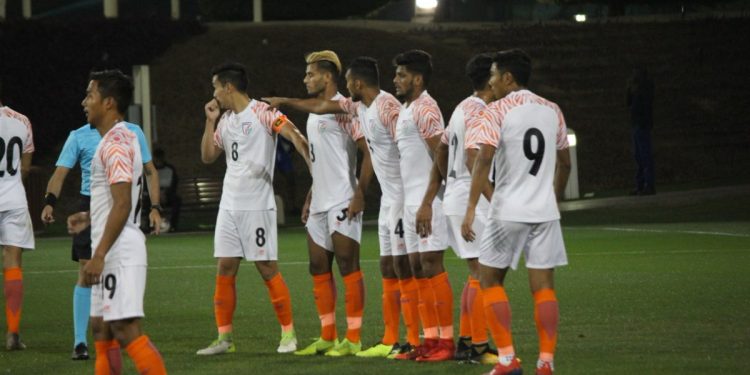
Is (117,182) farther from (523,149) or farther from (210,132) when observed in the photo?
(210,132)

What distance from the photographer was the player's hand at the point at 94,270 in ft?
28.1

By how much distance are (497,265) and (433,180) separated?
131 centimetres

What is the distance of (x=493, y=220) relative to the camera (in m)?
10.4

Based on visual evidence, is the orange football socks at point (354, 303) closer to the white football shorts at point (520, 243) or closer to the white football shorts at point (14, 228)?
the white football shorts at point (520, 243)

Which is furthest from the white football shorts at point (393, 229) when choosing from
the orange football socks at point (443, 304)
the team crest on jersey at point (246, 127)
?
the team crest on jersey at point (246, 127)

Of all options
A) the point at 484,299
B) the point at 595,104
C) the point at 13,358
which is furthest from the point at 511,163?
the point at 595,104

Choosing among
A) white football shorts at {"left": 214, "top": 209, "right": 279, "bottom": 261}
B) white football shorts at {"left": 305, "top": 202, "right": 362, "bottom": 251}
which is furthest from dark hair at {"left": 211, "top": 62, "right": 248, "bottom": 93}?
white football shorts at {"left": 305, "top": 202, "right": 362, "bottom": 251}

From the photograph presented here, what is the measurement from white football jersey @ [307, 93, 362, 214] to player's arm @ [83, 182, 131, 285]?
3820 mm

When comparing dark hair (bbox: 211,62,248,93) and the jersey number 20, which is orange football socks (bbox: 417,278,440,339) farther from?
dark hair (bbox: 211,62,248,93)

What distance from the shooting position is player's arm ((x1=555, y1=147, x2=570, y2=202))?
420 inches

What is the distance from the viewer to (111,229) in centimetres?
861

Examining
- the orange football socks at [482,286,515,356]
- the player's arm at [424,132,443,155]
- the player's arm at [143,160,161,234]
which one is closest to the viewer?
the orange football socks at [482,286,515,356]

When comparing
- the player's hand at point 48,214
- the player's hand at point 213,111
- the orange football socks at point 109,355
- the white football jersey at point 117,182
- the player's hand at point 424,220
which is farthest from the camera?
the player's hand at point 213,111

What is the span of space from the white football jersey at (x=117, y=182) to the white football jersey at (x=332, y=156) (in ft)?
11.1
